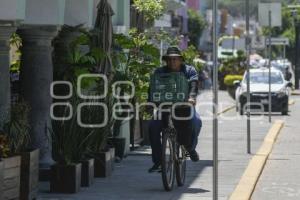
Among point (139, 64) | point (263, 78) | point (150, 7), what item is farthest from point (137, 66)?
point (263, 78)

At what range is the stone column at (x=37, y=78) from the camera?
465 inches

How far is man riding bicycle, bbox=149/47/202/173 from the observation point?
1110cm

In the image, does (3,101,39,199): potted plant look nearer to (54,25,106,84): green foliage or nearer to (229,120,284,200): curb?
(229,120,284,200): curb

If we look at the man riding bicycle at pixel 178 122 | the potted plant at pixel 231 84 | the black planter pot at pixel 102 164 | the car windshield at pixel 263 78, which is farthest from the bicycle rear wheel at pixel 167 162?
the potted plant at pixel 231 84

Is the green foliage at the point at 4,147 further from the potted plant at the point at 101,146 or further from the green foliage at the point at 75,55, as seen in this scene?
the green foliage at the point at 75,55

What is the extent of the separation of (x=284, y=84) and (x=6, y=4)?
24470mm

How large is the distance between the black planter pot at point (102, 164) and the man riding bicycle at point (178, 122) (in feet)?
3.52

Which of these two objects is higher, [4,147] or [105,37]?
[105,37]

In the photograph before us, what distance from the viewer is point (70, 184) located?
10641 millimetres

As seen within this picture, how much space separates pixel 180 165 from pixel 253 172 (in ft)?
7.62

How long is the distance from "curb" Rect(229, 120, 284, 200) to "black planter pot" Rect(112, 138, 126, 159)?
6.89ft

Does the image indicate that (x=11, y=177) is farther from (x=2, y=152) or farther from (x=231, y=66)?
Answer: (x=231, y=66)

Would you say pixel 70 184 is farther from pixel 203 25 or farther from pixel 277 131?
pixel 203 25

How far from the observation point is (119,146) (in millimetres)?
14516
